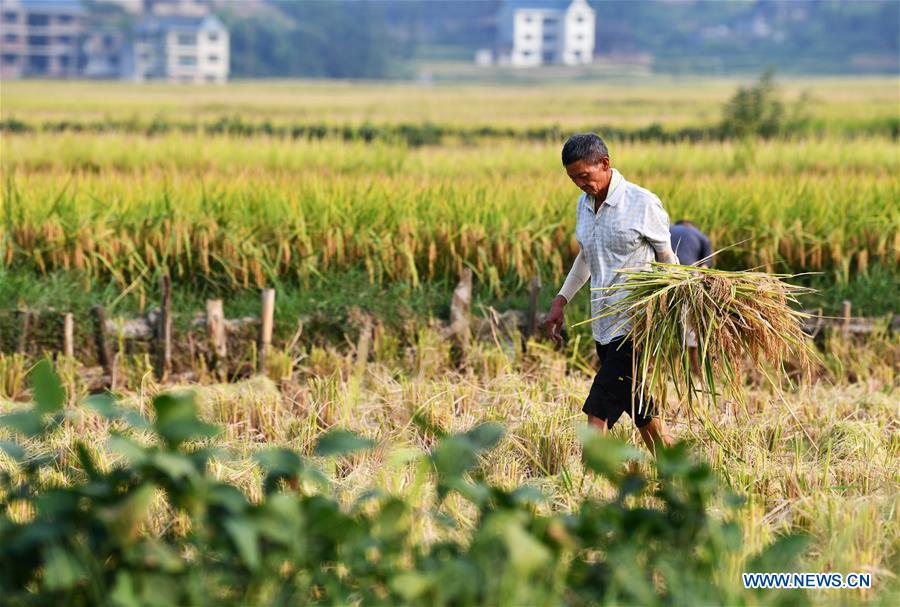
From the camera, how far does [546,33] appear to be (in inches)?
3236

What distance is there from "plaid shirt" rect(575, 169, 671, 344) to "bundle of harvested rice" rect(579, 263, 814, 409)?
0.05 m

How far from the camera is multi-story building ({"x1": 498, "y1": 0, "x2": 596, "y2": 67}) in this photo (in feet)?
259

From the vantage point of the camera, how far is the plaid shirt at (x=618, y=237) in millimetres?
3295

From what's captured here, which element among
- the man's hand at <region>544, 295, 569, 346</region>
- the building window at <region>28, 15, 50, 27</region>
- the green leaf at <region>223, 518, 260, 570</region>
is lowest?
the green leaf at <region>223, 518, 260, 570</region>

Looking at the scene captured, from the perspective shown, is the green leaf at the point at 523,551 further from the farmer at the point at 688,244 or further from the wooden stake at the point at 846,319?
the wooden stake at the point at 846,319

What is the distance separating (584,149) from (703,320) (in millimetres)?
581

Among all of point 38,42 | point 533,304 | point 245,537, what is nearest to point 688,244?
point 533,304

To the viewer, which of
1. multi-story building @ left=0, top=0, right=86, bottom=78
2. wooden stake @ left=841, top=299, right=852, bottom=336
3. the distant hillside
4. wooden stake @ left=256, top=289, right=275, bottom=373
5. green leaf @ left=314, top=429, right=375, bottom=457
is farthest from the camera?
multi-story building @ left=0, top=0, right=86, bottom=78

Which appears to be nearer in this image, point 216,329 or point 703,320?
point 703,320

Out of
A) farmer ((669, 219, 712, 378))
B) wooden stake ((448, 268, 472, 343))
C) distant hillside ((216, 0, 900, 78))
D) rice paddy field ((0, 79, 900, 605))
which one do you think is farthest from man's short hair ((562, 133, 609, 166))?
distant hillside ((216, 0, 900, 78))

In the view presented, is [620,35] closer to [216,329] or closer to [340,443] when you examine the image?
[216,329]

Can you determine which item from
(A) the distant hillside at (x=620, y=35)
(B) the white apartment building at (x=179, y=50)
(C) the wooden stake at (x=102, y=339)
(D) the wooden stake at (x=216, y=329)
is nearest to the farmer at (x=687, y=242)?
A: (D) the wooden stake at (x=216, y=329)

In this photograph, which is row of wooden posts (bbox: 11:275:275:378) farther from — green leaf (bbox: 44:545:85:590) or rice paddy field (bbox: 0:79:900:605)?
green leaf (bbox: 44:545:85:590)

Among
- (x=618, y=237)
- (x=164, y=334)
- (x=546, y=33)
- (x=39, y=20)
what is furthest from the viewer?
(x=546, y=33)
